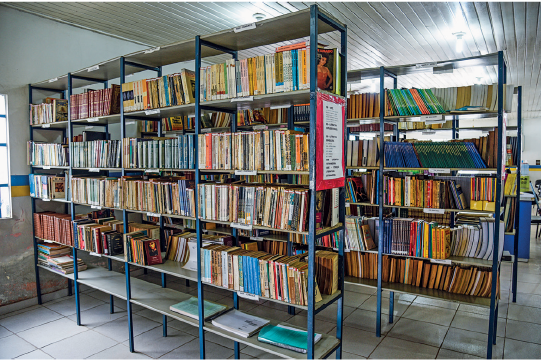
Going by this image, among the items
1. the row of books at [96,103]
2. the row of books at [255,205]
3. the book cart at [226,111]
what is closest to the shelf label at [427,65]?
the book cart at [226,111]

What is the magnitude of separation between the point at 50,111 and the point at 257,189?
3.23m

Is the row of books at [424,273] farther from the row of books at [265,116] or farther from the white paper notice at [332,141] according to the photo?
the row of books at [265,116]

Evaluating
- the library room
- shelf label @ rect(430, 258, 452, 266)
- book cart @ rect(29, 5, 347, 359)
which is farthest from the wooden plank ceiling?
shelf label @ rect(430, 258, 452, 266)

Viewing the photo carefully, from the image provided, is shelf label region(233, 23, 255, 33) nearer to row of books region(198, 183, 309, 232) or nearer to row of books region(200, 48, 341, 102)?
row of books region(200, 48, 341, 102)

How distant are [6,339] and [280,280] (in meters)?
3.10

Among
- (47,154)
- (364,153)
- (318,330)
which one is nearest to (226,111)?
(364,153)

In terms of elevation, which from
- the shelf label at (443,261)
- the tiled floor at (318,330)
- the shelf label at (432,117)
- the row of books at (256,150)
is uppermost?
the shelf label at (432,117)

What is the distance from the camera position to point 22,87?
4406mm

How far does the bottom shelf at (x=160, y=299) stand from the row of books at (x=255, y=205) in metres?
0.83

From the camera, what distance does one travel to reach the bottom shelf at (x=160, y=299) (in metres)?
2.38

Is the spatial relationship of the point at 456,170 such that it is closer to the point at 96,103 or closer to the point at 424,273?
the point at 424,273

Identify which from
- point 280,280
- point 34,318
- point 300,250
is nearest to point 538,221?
point 300,250

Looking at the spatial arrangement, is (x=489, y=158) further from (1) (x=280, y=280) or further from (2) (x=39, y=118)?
(2) (x=39, y=118)

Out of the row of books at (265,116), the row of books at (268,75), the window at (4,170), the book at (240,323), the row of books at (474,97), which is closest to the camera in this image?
the row of books at (268,75)
